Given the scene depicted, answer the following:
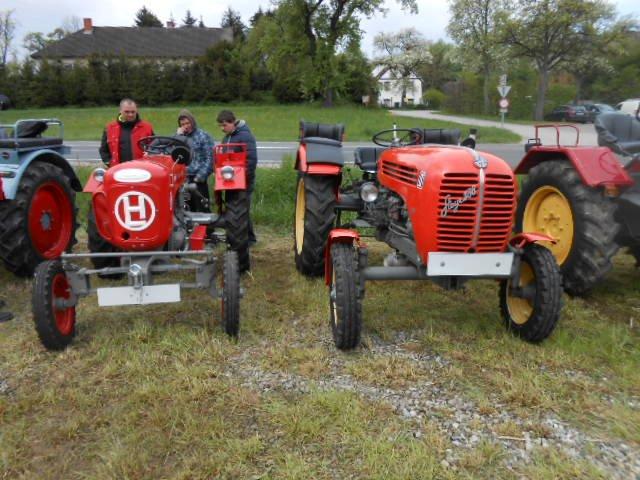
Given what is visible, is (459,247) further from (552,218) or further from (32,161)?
(32,161)

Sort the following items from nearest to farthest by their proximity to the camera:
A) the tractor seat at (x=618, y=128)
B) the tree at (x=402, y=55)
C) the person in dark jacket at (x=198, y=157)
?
the tractor seat at (x=618, y=128), the person in dark jacket at (x=198, y=157), the tree at (x=402, y=55)

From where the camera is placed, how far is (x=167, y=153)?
4.57 m

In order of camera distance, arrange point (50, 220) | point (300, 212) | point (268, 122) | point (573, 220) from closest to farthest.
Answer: point (573, 220)
point (50, 220)
point (300, 212)
point (268, 122)

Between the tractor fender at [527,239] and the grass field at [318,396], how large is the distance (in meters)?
0.60

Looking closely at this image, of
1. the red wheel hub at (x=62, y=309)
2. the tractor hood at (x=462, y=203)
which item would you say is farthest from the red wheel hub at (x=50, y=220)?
the tractor hood at (x=462, y=203)

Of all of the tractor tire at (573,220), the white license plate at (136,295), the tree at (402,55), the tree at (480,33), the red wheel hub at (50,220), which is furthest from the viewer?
the tree at (402,55)

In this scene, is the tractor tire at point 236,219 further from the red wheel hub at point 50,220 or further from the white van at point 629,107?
the white van at point 629,107

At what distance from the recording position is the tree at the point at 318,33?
29406 millimetres

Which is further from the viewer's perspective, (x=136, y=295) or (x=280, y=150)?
(x=280, y=150)

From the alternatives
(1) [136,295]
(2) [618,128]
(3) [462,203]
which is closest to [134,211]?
(1) [136,295]

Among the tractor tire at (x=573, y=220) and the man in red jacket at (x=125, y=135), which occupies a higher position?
the man in red jacket at (x=125, y=135)

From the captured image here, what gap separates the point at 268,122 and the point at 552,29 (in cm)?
1620

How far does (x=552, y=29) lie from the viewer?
2752cm

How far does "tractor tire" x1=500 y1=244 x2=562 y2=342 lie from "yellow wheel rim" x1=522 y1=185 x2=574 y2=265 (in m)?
0.63
